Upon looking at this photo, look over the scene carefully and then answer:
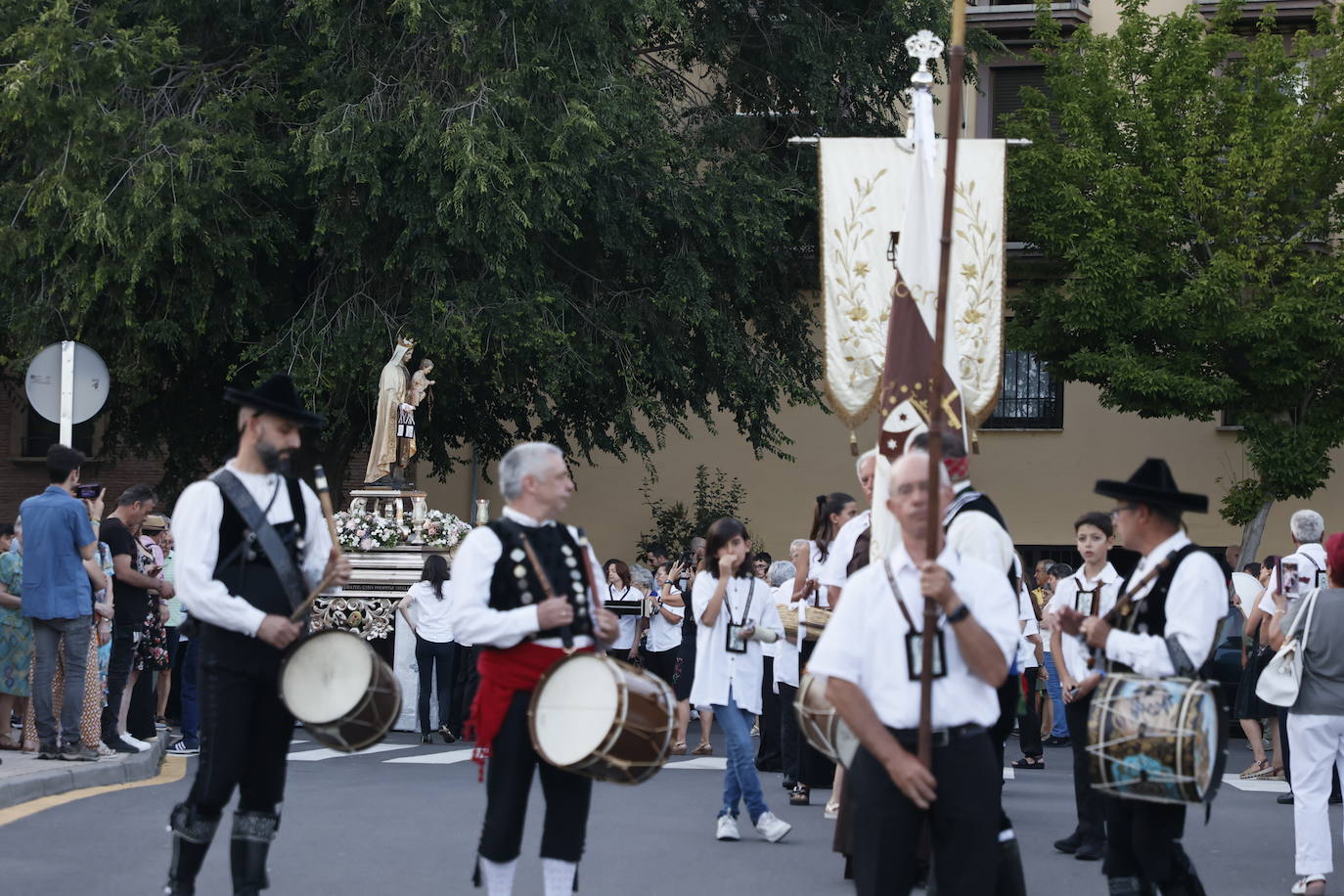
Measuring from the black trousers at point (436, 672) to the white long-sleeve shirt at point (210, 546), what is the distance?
36.9ft

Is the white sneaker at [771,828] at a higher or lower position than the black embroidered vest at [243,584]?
lower

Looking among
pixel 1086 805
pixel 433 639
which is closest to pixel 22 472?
pixel 433 639

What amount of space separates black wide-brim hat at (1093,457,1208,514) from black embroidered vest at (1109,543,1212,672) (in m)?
0.16

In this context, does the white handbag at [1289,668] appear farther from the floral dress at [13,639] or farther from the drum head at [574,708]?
the floral dress at [13,639]

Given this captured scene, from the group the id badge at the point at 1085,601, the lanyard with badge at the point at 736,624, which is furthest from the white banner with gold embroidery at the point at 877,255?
the lanyard with badge at the point at 736,624

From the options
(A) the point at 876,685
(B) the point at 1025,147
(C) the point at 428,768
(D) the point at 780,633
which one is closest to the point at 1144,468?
(A) the point at 876,685

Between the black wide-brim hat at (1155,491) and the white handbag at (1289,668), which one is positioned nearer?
the black wide-brim hat at (1155,491)

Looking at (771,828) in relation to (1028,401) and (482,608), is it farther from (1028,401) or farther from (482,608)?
(1028,401)

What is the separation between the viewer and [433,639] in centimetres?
1820

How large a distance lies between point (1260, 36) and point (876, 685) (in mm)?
23290

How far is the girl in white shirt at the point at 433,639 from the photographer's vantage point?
18.1m

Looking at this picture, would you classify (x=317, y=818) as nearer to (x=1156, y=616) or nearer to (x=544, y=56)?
(x=1156, y=616)

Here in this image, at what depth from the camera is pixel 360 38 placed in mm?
23125

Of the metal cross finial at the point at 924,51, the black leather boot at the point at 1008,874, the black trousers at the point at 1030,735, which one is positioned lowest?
the black trousers at the point at 1030,735
